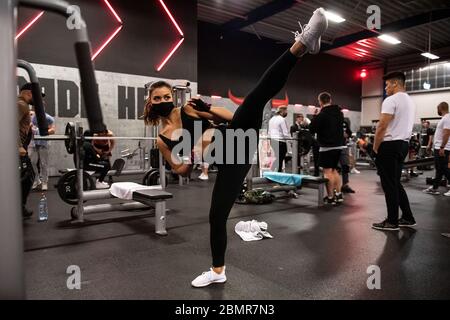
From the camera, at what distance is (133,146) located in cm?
800

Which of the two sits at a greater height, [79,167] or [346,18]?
[346,18]

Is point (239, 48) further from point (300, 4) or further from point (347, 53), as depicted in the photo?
point (347, 53)

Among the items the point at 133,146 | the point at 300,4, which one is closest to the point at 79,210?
the point at 133,146

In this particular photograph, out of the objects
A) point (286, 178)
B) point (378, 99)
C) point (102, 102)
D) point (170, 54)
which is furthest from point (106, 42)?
point (378, 99)

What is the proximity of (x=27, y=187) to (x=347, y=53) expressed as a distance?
13.7 meters

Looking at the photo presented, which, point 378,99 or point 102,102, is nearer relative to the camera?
point 102,102

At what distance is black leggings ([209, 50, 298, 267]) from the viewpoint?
69.1 inches

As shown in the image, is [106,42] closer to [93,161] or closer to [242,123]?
[93,161]

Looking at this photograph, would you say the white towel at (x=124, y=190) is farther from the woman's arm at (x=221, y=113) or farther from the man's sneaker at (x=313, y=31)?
the man's sneaker at (x=313, y=31)

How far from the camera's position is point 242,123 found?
1846mm

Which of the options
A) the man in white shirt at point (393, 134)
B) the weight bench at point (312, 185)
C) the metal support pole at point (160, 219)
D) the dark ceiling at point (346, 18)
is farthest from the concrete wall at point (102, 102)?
the man in white shirt at point (393, 134)

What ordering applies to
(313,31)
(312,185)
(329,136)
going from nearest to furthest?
(313,31) < (329,136) < (312,185)

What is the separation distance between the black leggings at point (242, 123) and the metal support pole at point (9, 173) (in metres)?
1.11

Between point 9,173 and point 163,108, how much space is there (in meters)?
1.05
